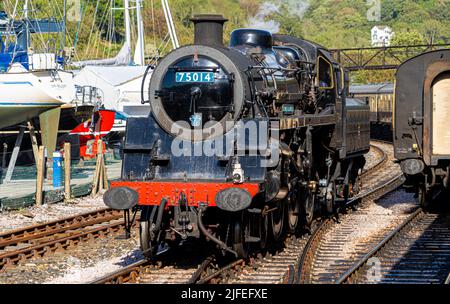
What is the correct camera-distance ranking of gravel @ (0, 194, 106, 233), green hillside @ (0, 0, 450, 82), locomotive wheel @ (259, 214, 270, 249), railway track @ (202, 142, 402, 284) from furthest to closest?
1. green hillside @ (0, 0, 450, 82)
2. gravel @ (0, 194, 106, 233)
3. locomotive wheel @ (259, 214, 270, 249)
4. railway track @ (202, 142, 402, 284)

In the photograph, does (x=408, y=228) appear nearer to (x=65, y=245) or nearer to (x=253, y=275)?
(x=253, y=275)

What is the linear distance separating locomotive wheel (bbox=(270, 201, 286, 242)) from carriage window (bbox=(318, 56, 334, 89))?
267 cm

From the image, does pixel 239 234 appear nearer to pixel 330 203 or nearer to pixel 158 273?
pixel 158 273

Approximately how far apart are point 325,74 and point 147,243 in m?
4.99

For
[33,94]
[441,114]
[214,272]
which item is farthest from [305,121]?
[33,94]

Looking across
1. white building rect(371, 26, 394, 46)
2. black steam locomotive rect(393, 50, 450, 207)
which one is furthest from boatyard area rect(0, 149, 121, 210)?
white building rect(371, 26, 394, 46)

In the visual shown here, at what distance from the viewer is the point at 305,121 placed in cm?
1080

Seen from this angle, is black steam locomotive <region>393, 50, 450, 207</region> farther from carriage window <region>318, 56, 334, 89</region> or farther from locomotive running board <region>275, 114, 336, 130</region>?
locomotive running board <region>275, 114, 336, 130</region>

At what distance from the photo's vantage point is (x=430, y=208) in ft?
46.4

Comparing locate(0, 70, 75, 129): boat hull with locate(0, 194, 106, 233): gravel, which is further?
locate(0, 70, 75, 129): boat hull

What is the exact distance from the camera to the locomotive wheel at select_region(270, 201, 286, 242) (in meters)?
10.4
